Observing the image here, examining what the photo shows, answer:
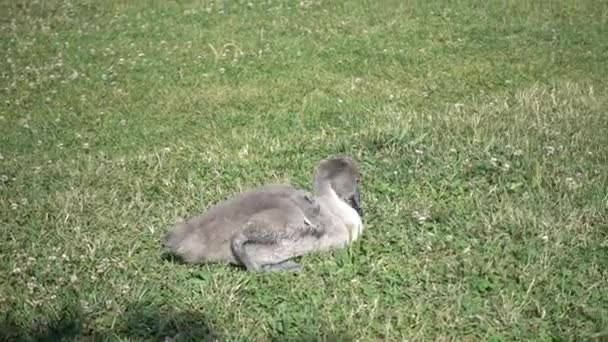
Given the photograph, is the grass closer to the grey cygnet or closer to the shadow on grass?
the shadow on grass

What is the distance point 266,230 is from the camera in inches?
198

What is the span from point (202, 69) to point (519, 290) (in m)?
6.86

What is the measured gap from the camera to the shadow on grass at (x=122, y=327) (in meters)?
4.46

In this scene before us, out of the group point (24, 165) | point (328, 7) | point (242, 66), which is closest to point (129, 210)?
point (24, 165)

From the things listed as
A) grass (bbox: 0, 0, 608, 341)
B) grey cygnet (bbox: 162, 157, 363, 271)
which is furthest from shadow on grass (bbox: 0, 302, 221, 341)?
grey cygnet (bbox: 162, 157, 363, 271)

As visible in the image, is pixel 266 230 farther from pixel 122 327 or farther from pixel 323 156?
pixel 323 156

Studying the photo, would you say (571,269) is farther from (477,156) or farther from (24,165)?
(24,165)

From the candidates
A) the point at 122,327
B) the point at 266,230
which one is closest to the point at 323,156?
the point at 266,230

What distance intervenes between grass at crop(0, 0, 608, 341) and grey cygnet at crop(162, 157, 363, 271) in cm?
11

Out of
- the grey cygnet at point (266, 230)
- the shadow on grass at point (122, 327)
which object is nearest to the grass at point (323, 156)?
the shadow on grass at point (122, 327)

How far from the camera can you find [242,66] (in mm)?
10609

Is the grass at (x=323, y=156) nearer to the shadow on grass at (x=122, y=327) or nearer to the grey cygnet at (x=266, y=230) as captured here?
the shadow on grass at (x=122, y=327)

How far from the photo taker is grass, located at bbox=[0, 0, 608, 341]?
183 inches

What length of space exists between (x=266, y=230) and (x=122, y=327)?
109cm
